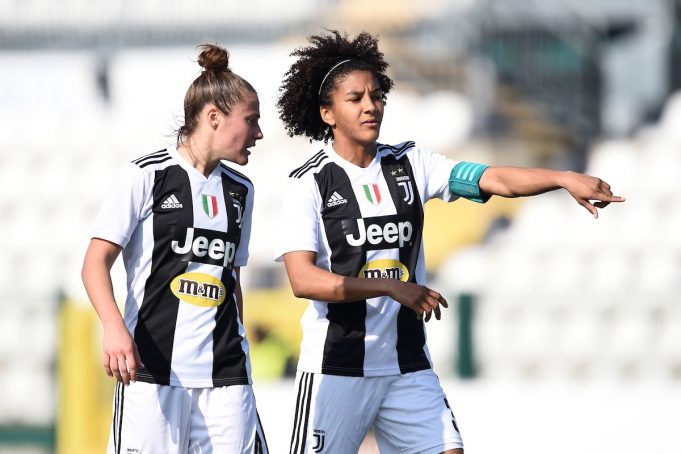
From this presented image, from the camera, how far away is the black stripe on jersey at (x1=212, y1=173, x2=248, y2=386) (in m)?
3.94

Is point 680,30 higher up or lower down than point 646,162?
higher up

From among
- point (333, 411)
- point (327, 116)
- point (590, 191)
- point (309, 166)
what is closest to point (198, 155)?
point (309, 166)

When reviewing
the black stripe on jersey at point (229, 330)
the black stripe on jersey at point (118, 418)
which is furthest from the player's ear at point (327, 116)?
the black stripe on jersey at point (118, 418)

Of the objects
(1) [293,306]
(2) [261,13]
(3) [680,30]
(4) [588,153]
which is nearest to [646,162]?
(4) [588,153]

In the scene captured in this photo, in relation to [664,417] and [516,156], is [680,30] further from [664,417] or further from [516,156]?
[664,417]

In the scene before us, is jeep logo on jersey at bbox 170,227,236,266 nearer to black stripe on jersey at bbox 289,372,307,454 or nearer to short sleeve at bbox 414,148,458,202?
black stripe on jersey at bbox 289,372,307,454

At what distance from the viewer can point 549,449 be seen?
7180 millimetres

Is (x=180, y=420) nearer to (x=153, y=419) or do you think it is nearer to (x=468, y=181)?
(x=153, y=419)

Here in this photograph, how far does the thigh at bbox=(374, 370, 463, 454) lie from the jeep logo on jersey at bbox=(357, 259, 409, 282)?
368 mm

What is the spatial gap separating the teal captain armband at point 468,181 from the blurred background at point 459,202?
2320 millimetres

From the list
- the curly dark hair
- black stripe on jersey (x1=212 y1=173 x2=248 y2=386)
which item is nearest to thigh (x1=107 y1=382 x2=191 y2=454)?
black stripe on jersey (x1=212 y1=173 x2=248 y2=386)

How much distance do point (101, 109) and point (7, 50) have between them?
1.62 meters

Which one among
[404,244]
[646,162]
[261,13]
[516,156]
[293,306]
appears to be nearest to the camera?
[404,244]

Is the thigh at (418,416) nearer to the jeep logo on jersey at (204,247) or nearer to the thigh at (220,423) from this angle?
the thigh at (220,423)
